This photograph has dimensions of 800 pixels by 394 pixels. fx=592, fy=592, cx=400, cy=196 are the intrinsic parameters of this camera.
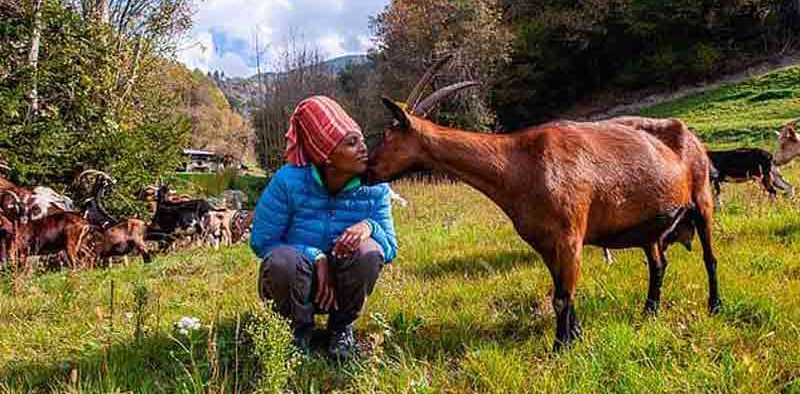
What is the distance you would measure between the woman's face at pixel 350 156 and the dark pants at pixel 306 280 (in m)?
0.35

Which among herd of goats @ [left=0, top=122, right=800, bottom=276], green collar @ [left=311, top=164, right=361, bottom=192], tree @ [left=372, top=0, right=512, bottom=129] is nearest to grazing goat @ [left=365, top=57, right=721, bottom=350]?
green collar @ [left=311, top=164, right=361, bottom=192]

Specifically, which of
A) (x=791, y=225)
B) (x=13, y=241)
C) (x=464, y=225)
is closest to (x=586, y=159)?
(x=791, y=225)

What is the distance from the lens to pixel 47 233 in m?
7.45

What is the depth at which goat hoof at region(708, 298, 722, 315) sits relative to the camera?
3.05 m

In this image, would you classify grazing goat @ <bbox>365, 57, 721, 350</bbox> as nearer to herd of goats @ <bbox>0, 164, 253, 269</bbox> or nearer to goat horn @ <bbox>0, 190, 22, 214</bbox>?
herd of goats @ <bbox>0, 164, 253, 269</bbox>

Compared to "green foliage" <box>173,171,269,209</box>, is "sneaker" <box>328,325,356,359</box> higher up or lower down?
higher up

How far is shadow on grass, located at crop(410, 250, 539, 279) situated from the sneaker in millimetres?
1583

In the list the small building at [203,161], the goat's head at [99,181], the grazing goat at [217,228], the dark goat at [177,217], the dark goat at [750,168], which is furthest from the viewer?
the small building at [203,161]

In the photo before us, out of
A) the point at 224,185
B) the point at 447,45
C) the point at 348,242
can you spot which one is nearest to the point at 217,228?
the point at 348,242

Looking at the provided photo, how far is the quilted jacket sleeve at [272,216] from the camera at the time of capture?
9.37 ft

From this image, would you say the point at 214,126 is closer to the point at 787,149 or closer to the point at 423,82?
the point at 787,149

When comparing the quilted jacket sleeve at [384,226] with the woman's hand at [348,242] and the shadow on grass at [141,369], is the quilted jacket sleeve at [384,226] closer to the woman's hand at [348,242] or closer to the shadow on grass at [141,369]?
the woman's hand at [348,242]

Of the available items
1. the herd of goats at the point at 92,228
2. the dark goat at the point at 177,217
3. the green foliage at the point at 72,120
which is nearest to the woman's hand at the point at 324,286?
the herd of goats at the point at 92,228

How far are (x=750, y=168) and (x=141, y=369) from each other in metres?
8.20
